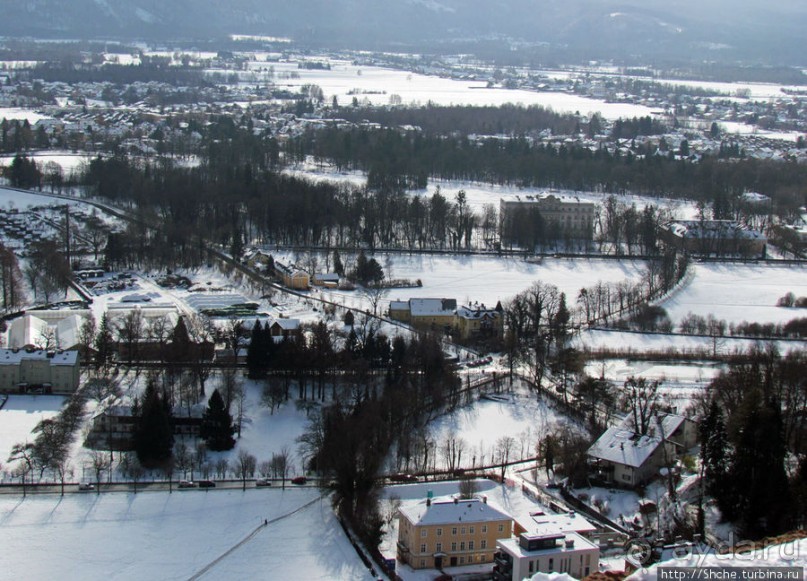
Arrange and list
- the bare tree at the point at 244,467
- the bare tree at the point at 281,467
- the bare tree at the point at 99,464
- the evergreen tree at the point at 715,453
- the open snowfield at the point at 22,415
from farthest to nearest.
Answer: the open snowfield at the point at 22,415
the bare tree at the point at 281,467
the bare tree at the point at 244,467
the bare tree at the point at 99,464
the evergreen tree at the point at 715,453

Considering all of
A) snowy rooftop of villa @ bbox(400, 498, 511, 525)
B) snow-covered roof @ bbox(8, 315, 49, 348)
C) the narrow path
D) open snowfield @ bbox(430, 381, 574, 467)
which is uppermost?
snow-covered roof @ bbox(8, 315, 49, 348)

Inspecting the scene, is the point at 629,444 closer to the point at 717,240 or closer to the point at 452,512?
the point at 452,512

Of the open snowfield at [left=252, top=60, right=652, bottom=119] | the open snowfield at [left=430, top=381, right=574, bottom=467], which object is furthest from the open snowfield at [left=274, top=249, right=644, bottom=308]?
the open snowfield at [left=252, top=60, right=652, bottom=119]

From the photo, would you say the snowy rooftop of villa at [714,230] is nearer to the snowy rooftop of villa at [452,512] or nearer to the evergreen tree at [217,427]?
the evergreen tree at [217,427]

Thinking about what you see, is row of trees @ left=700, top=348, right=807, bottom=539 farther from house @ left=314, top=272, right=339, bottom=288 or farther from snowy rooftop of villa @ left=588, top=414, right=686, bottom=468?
house @ left=314, top=272, right=339, bottom=288

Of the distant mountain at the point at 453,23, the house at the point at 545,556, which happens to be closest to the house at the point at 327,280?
the house at the point at 545,556

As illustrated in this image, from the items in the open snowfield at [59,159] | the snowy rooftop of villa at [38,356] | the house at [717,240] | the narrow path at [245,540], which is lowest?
the narrow path at [245,540]

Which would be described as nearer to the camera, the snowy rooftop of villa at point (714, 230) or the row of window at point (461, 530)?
the row of window at point (461, 530)
